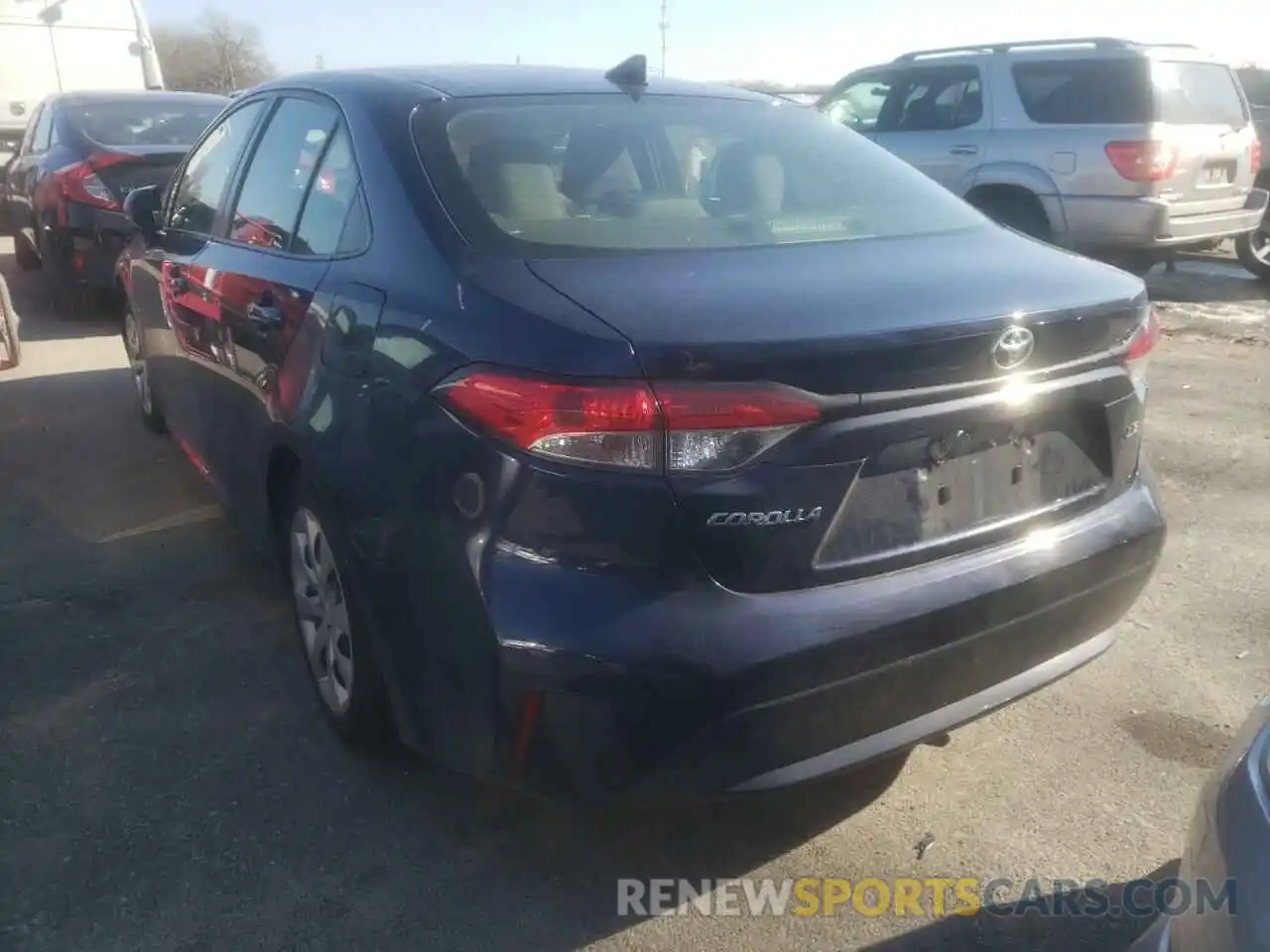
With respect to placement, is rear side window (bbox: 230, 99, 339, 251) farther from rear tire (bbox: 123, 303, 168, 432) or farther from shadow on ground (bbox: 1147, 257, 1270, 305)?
shadow on ground (bbox: 1147, 257, 1270, 305)

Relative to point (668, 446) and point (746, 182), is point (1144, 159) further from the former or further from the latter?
point (668, 446)

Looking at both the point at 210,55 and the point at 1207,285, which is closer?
the point at 1207,285

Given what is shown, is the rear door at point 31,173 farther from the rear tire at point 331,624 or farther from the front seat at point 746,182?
the front seat at point 746,182

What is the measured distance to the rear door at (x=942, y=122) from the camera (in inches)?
357

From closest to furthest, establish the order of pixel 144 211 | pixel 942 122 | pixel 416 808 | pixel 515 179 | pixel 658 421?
pixel 658 421 < pixel 515 179 < pixel 416 808 < pixel 144 211 < pixel 942 122

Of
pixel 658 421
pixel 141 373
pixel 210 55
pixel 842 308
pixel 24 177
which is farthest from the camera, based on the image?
pixel 210 55

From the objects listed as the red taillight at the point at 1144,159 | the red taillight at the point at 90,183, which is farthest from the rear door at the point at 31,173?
the red taillight at the point at 1144,159

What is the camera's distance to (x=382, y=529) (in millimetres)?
2420

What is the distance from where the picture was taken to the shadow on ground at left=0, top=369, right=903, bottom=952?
2.44 meters

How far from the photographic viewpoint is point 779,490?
2047 millimetres

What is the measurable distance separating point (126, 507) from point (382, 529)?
2.72 m

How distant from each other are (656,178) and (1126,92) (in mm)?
6856

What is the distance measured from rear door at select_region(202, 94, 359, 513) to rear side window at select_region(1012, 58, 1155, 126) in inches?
269

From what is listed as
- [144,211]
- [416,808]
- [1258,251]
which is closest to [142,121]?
[144,211]
